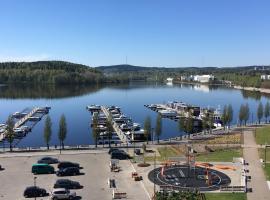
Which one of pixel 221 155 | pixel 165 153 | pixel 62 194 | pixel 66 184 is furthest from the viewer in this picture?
pixel 165 153

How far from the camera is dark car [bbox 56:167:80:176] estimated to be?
4712 cm

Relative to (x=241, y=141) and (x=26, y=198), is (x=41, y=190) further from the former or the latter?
(x=241, y=141)

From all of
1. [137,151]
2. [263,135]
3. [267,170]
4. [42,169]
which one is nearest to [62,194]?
[42,169]

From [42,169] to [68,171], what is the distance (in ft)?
11.0

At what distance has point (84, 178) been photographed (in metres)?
46.3

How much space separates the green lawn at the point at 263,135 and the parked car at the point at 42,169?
34.4 metres

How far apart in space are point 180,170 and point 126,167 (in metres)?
6.97

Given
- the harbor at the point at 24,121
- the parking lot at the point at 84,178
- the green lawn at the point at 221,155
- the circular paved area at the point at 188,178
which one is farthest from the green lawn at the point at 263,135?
the harbor at the point at 24,121

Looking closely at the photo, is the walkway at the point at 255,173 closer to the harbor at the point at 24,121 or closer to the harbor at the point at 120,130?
the harbor at the point at 120,130

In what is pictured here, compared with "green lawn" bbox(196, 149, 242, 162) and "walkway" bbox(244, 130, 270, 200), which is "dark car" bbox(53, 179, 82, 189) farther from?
"green lawn" bbox(196, 149, 242, 162)

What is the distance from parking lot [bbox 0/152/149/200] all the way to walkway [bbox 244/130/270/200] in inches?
451

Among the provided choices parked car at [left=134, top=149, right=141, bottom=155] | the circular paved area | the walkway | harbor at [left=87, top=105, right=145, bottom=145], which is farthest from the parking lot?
harbor at [left=87, top=105, right=145, bottom=145]

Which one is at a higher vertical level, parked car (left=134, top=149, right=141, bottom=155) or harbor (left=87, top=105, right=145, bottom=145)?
parked car (left=134, top=149, right=141, bottom=155)

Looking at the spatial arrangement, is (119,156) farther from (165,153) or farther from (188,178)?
(188,178)
